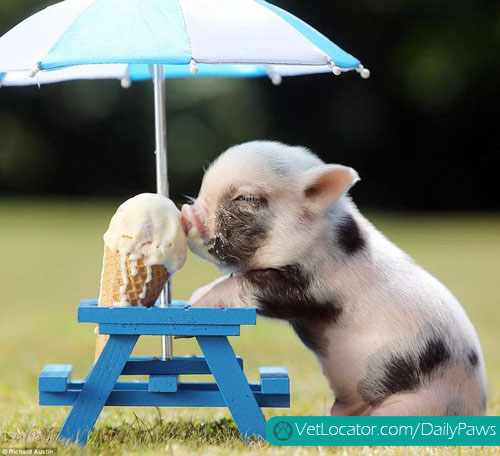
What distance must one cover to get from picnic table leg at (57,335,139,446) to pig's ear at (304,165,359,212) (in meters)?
0.91

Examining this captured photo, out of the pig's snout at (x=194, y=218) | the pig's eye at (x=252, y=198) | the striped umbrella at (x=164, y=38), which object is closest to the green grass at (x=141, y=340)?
the striped umbrella at (x=164, y=38)

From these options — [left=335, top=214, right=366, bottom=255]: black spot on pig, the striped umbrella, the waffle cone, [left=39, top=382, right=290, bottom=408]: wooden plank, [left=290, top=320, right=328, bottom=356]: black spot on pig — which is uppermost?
the striped umbrella

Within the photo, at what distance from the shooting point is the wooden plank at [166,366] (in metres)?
4.11

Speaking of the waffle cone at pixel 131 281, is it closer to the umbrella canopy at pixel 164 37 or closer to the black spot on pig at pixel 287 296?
the black spot on pig at pixel 287 296

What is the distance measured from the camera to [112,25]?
3.84m

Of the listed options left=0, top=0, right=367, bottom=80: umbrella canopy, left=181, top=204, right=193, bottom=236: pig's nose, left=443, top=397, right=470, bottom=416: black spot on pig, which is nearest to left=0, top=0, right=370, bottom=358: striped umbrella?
left=0, top=0, right=367, bottom=80: umbrella canopy

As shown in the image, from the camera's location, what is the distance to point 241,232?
405 centimetres

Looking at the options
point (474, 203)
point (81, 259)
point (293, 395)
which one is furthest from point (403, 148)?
point (293, 395)

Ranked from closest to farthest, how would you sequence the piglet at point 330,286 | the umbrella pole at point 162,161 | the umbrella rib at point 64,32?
1. the umbrella rib at point 64,32
2. the piglet at point 330,286
3. the umbrella pole at point 162,161

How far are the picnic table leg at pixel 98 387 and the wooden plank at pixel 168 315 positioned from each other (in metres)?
0.10

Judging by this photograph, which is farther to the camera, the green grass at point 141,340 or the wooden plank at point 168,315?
the green grass at point 141,340

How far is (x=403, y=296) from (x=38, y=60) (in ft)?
5.65

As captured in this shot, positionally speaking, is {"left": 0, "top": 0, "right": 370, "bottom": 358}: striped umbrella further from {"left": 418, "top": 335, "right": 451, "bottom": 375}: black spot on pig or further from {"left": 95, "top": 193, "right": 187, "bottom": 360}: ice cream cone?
{"left": 418, "top": 335, "right": 451, "bottom": 375}: black spot on pig

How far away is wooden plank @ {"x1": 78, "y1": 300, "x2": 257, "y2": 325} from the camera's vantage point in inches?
148
